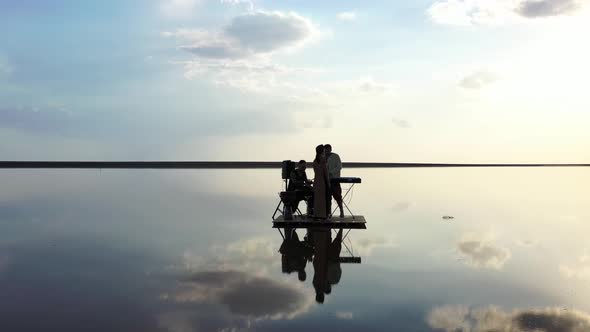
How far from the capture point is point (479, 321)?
203 inches

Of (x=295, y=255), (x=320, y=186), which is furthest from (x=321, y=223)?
(x=295, y=255)

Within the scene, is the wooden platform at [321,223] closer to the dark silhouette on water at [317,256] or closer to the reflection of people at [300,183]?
the reflection of people at [300,183]

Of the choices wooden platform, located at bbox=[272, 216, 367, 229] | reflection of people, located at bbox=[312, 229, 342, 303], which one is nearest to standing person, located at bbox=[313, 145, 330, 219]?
wooden platform, located at bbox=[272, 216, 367, 229]

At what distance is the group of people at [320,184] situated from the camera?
1256 centimetres

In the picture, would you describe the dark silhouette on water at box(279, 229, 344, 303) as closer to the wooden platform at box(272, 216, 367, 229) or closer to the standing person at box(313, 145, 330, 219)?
the wooden platform at box(272, 216, 367, 229)

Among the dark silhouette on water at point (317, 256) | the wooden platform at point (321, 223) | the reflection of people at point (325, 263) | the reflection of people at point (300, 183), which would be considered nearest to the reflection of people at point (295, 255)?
the dark silhouette on water at point (317, 256)

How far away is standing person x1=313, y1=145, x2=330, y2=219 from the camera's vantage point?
12.4 m

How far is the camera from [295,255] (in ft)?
28.8

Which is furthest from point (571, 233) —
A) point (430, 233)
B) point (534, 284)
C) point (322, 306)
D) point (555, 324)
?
point (322, 306)

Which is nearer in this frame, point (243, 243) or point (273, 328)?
point (273, 328)

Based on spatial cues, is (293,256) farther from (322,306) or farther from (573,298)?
(573,298)

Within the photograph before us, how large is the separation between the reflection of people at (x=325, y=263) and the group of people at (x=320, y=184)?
148 centimetres

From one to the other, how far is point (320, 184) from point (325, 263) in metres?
4.78

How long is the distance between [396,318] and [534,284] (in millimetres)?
2502
